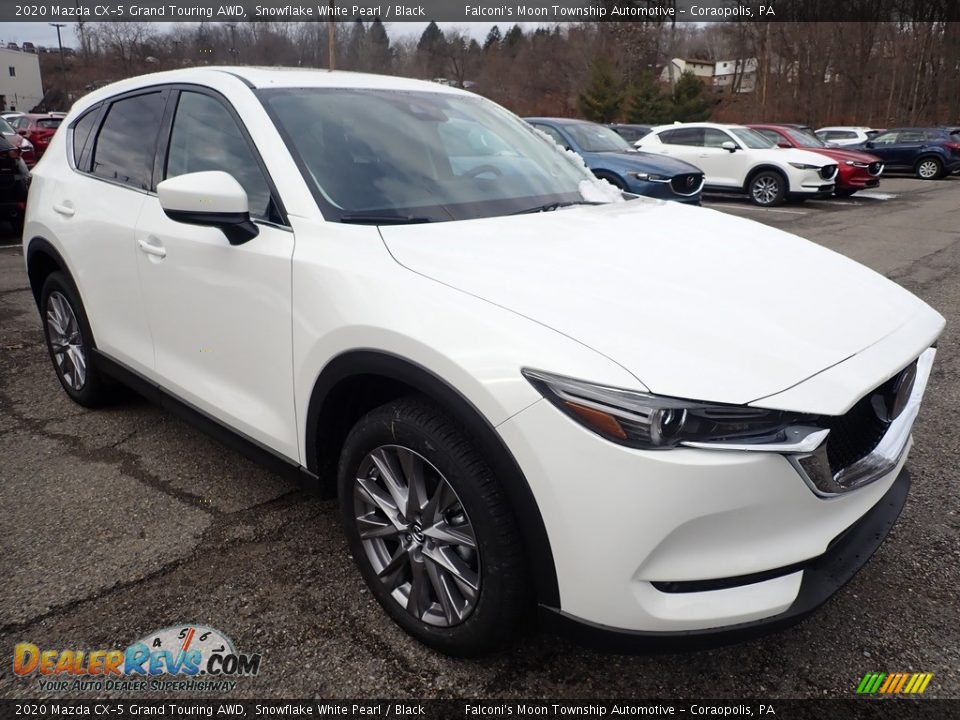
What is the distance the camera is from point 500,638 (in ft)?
6.34

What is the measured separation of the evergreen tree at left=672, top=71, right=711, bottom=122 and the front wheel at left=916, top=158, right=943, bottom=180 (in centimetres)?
1912

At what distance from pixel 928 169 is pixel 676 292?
24319mm

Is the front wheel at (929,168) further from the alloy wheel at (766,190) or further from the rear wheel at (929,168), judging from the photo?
the alloy wheel at (766,190)

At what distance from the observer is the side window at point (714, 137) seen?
48.8ft

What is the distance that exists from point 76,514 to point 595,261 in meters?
2.31

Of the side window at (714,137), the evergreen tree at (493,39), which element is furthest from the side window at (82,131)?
the evergreen tree at (493,39)

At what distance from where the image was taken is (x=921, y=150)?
21547 mm

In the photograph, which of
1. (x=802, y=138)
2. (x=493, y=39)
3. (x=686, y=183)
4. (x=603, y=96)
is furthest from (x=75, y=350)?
(x=493, y=39)

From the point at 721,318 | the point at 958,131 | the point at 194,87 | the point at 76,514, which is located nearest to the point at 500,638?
the point at 721,318

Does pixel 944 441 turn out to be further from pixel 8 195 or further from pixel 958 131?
pixel 958 131

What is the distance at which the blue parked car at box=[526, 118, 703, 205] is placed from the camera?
34.1 feet

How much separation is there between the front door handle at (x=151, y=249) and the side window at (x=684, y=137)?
46.2 ft

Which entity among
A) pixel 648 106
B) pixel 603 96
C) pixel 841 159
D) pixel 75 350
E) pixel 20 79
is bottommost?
pixel 75 350

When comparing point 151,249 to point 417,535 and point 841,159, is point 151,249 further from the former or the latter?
point 841,159
